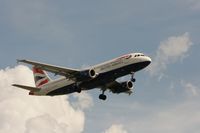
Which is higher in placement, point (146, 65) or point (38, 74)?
point (38, 74)

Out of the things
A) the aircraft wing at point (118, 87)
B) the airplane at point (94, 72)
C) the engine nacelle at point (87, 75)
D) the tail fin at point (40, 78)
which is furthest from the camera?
the tail fin at point (40, 78)

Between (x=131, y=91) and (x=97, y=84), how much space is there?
1154 centimetres

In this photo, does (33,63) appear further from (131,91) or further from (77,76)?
(131,91)

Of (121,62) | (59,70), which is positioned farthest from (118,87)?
(59,70)

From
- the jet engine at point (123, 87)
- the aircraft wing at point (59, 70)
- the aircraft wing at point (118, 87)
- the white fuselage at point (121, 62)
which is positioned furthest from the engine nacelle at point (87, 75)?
the jet engine at point (123, 87)

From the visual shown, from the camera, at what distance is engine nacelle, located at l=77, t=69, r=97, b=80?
8388 cm

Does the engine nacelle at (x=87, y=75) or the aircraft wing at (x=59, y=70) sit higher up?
the aircraft wing at (x=59, y=70)

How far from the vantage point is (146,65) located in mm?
83000

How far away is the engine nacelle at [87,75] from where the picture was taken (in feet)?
275

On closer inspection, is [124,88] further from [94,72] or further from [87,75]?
[87,75]

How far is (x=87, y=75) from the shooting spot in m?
84.0

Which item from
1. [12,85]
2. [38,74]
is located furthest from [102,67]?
[38,74]

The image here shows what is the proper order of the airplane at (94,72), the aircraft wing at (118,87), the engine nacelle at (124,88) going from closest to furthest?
1. the airplane at (94,72)
2. the engine nacelle at (124,88)
3. the aircraft wing at (118,87)

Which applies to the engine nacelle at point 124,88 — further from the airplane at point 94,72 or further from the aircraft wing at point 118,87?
the airplane at point 94,72
